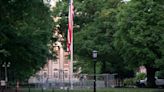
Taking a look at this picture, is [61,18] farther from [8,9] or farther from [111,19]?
[8,9]

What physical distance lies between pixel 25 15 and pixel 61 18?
44.7 meters

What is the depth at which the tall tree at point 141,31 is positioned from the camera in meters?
56.3

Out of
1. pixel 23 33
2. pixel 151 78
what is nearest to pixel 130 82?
pixel 151 78

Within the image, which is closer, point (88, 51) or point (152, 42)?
point (152, 42)

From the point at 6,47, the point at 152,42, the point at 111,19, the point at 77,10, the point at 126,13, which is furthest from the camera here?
the point at 77,10

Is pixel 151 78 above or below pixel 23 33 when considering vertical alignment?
below

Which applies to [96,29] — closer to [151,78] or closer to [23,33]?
[151,78]

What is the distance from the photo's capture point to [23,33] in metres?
41.9

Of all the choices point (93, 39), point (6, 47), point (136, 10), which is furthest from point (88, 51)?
point (6, 47)

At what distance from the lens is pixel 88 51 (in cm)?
7138

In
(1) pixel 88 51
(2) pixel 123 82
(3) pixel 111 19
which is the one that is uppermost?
(3) pixel 111 19

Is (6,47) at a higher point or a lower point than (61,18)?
lower

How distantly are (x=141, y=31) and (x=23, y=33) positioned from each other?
20.0 m

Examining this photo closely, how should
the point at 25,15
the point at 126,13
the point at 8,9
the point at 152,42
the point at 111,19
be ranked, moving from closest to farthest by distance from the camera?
the point at 8,9 → the point at 25,15 → the point at 152,42 → the point at 126,13 → the point at 111,19
